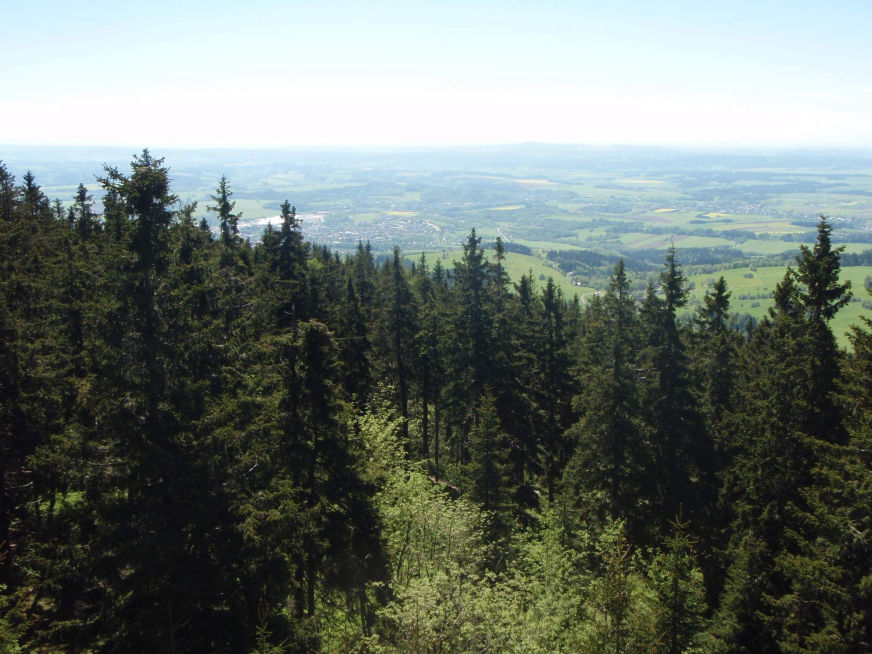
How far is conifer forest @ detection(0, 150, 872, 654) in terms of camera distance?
13.4 metres

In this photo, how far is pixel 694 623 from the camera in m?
15.6

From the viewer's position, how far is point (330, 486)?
58.9 feet

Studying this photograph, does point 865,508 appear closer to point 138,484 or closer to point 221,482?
point 221,482

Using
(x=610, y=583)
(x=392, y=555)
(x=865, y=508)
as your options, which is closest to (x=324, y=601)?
(x=392, y=555)

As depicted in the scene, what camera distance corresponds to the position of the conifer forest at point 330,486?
13.4 m

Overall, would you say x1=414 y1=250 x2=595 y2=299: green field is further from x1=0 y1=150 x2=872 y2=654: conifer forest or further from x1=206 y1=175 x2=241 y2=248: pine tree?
x1=0 y1=150 x2=872 y2=654: conifer forest

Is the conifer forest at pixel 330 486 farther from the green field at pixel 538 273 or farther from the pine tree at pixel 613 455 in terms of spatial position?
the green field at pixel 538 273

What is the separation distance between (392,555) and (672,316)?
17915 mm

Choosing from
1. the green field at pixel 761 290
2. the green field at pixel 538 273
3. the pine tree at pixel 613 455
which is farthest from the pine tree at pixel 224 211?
the green field at pixel 538 273

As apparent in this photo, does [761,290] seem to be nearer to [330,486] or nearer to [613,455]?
[613,455]

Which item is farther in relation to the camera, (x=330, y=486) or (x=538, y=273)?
(x=538, y=273)

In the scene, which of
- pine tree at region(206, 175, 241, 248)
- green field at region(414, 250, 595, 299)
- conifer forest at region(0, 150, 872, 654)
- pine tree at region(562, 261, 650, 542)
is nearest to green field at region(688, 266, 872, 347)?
green field at region(414, 250, 595, 299)

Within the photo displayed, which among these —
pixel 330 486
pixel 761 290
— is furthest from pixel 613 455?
pixel 761 290

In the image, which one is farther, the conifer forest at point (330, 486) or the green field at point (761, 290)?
the green field at point (761, 290)
